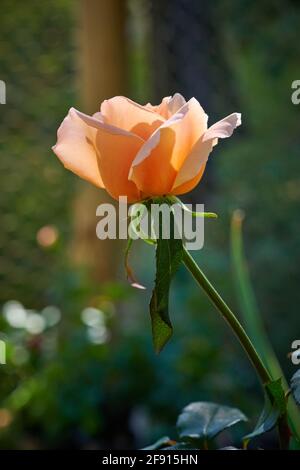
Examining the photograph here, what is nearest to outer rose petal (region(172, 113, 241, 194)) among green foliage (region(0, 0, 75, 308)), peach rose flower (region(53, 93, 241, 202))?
peach rose flower (region(53, 93, 241, 202))

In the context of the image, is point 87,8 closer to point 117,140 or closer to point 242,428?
point 242,428

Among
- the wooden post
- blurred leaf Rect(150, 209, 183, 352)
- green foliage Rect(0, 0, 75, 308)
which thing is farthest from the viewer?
green foliage Rect(0, 0, 75, 308)

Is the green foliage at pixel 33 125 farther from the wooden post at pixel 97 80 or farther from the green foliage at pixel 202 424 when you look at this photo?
the green foliage at pixel 202 424

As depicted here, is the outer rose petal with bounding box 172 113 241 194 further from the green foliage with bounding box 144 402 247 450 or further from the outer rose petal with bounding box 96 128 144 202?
the green foliage with bounding box 144 402 247 450

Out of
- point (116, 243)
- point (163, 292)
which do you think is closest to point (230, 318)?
point (163, 292)

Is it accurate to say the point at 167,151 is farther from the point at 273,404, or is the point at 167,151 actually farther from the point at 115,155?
the point at 273,404

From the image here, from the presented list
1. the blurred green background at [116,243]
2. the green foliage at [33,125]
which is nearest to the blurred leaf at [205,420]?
the blurred green background at [116,243]
